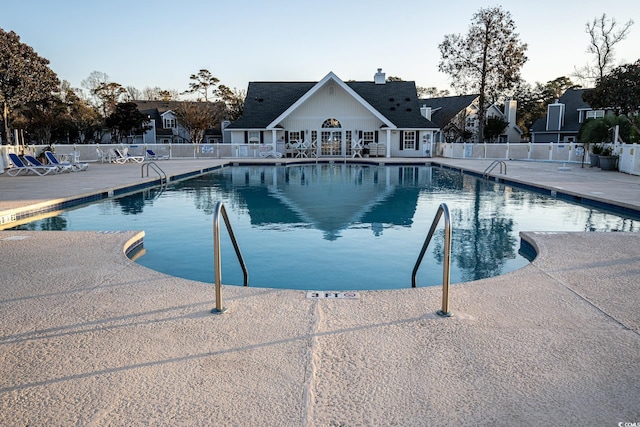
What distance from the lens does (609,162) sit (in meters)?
19.5

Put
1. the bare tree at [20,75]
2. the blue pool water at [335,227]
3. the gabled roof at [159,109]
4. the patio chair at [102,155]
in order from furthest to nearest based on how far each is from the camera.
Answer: the gabled roof at [159,109], the patio chair at [102,155], the bare tree at [20,75], the blue pool water at [335,227]

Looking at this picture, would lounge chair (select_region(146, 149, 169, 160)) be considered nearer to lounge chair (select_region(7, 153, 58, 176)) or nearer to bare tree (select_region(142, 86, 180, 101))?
lounge chair (select_region(7, 153, 58, 176))

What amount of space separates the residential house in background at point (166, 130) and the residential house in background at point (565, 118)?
105 ft

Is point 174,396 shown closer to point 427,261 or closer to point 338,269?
point 338,269

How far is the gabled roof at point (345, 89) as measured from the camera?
105ft

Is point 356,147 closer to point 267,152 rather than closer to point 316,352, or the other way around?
point 267,152

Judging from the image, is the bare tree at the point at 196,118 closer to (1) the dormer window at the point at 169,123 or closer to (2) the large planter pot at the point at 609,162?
(1) the dormer window at the point at 169,123

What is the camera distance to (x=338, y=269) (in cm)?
655

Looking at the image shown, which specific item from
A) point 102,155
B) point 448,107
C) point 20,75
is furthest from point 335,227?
point 448,107

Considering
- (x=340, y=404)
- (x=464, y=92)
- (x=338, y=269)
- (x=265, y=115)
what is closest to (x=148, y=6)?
(x=265, y=115)

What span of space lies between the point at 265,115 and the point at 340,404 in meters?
32.6

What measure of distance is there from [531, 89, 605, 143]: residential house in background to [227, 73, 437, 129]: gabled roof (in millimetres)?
13697

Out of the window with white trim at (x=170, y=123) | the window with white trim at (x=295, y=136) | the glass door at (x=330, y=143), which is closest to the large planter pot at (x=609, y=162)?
the glass door at (x=330, y=143)

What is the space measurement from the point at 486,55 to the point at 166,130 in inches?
1252
